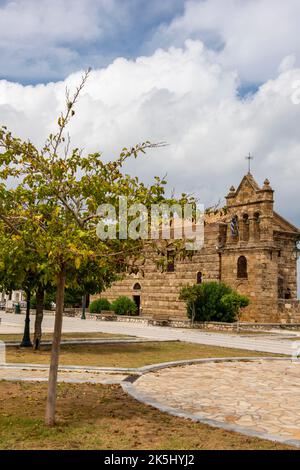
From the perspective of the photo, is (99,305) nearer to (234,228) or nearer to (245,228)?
(234,228)

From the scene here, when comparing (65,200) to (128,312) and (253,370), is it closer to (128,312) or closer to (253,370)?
(253,370)

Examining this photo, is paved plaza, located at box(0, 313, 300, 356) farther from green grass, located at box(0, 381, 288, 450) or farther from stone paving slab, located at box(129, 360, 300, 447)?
green grass, located at box(0, 381, 288, 450)

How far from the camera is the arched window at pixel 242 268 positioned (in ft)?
118

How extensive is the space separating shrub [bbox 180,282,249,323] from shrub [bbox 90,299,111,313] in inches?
440

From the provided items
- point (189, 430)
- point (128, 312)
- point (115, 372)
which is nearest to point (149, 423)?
point (189, 430)

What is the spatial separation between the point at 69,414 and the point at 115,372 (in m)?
4.57

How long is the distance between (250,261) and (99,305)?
14.6m

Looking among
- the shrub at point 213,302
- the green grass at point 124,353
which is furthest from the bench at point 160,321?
the green grass at point 124,353

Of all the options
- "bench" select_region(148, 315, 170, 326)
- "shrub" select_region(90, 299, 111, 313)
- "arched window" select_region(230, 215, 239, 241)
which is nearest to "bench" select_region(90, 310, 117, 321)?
"shrub" select_region(90, 299, 111, 313)

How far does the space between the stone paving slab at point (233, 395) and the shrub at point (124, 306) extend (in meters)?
26.9

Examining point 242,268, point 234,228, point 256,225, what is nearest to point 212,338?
point 242,268

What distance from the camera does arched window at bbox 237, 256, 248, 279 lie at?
35.9 metres

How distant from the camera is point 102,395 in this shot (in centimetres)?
977

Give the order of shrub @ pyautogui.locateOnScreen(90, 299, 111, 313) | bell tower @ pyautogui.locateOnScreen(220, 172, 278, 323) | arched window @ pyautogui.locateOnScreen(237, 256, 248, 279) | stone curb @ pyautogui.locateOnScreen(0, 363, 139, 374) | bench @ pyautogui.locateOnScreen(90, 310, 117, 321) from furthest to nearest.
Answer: shrub @ pyautogui.locateOnScreen(90, 299, 111, 313) < bench @ pyautogui.locateOnScreen(90, 310, 117, 321) < arched window @ pyautogui.locateOnScreen(237, 256, 248, 279) < bell tower @ pyautogui.locateOnScreen(220, 172, 278, 323) < stone curb @ pyautogui.locateOnScreen(0, 363, 139, 374)
